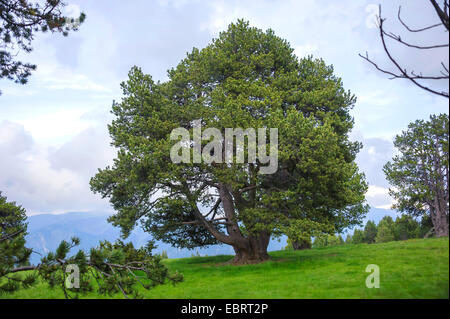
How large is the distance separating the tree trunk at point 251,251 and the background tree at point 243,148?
0.18ft

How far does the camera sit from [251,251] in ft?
58.2

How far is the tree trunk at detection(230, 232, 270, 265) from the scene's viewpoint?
1756 centimetres

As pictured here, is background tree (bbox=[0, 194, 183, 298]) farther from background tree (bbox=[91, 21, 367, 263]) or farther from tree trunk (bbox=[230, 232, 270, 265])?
tree trunk (bbox=[230, 232, 270, 265])

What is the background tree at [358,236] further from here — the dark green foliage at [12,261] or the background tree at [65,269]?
the dark green foliage at [12,261]

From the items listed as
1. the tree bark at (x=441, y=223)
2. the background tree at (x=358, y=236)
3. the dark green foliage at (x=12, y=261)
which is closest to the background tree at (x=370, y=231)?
the background tree at (x=358, y=236)

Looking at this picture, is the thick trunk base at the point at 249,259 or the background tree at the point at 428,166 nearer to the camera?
the background tree at the point at 428,166

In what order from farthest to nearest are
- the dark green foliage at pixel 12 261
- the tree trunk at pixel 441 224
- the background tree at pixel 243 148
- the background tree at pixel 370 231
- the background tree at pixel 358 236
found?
the background tree at pixel 370 231
the background tree at pixel 358 236
the background tree at pixel 243 148
the dark green foliage at pixel 12 261
the tree trunk at pixel 441 224

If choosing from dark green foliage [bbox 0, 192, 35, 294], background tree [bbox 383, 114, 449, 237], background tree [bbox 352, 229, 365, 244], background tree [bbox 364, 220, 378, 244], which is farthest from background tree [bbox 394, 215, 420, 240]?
background tree [bbox 364, 220, 378, 244]

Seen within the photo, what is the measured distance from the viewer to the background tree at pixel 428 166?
4191 millimetres

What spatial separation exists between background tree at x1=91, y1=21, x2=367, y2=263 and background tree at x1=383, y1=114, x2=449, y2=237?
642 centimetres

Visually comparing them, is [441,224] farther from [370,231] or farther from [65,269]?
[370,231]
